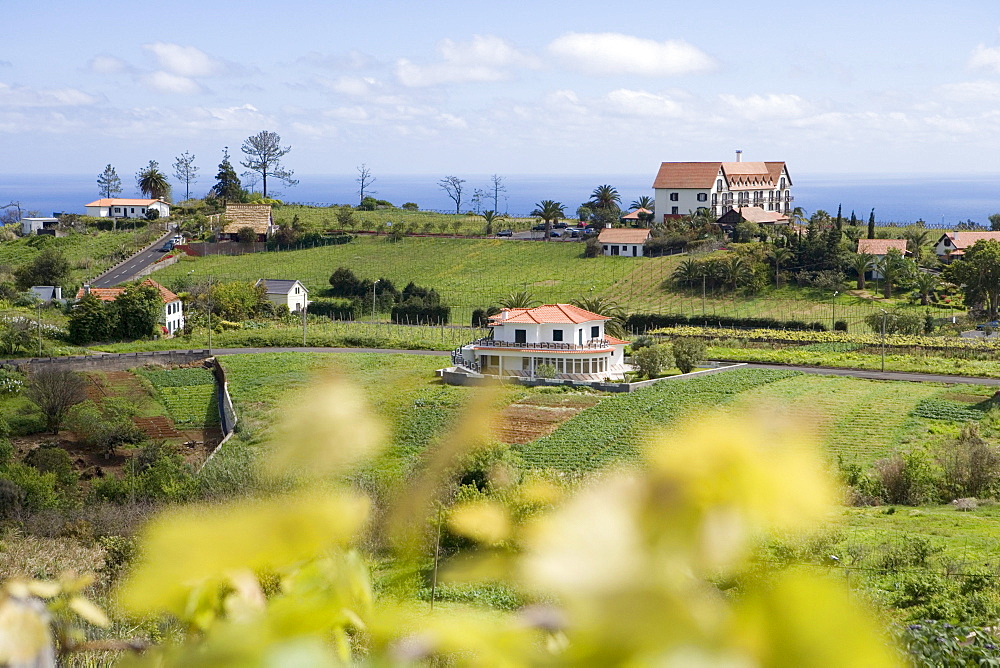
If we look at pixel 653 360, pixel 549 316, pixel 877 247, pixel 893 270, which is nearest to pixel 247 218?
pixel 549 316

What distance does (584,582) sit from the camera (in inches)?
23.6

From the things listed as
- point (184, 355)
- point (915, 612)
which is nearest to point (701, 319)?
point (184, 355)

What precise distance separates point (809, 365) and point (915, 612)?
1133 inches

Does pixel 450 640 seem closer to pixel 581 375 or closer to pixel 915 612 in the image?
pixel 915 612

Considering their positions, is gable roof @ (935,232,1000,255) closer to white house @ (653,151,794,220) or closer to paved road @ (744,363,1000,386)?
white house @ (653,151,794,220)

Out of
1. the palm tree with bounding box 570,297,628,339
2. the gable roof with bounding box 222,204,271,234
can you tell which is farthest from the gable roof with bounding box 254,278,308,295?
the gable roof with bounding box 222,204,271,234

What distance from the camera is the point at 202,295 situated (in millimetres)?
49312

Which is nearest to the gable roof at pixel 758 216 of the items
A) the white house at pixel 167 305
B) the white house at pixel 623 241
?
the white house at pixel 623 241

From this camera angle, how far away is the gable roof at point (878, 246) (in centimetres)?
5569

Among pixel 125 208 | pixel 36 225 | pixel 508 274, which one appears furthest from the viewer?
pixel 125 208

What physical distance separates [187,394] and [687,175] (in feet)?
149

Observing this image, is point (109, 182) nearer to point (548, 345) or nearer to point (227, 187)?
point (227, 187)

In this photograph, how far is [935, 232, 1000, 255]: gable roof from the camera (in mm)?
56638

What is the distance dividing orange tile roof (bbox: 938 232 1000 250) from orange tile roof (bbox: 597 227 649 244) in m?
18.0
